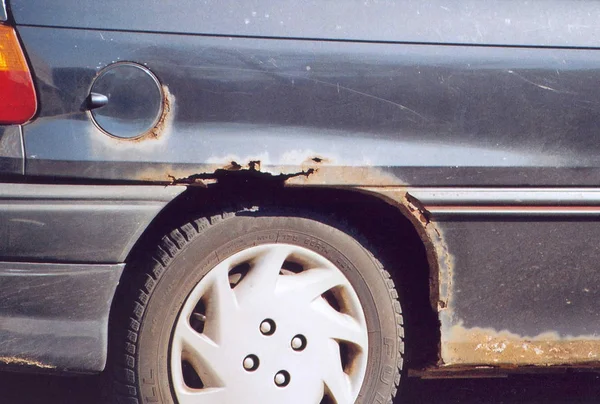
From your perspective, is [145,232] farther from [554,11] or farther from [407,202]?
[554,11]

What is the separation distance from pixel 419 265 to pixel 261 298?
545 mm

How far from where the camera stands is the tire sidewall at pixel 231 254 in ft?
8.41

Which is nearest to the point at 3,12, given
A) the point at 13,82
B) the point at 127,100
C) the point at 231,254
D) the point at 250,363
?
the point at 13,82

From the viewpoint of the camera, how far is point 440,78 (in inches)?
104

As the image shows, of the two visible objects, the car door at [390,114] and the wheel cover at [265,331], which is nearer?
the car door at [390,114]

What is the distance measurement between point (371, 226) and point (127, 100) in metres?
0.82

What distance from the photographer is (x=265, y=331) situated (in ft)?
8.50

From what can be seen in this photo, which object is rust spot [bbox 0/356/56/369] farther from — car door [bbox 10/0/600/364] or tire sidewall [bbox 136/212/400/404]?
car door [bbox 10/0/600/364]

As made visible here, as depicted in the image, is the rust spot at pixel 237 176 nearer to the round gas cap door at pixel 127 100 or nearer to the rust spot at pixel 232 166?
the rust spot at pixel 232 166

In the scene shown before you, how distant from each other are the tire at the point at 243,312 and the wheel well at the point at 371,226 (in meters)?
0.04

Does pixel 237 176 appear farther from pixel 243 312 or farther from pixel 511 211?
pixel 511 211

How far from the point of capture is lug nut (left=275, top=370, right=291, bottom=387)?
2.63m

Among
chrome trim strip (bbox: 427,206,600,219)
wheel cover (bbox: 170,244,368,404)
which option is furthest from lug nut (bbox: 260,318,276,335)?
chrome trim strip (bbox: 427,206,600,219)

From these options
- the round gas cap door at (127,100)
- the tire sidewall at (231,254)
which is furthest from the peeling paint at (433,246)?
the round gas cap door at (127,100)
